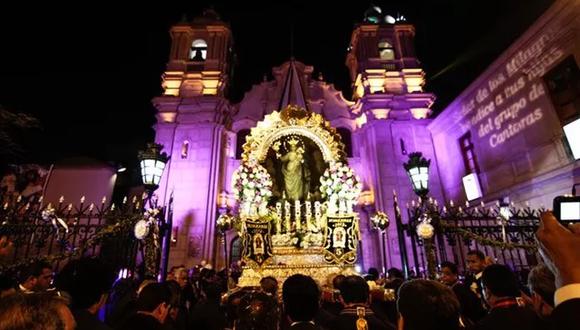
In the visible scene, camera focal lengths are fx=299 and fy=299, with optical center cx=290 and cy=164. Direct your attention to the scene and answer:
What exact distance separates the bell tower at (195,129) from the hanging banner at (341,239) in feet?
26.0

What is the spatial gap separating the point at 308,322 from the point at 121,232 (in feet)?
21.3

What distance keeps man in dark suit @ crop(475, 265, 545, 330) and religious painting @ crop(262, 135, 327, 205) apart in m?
7.71

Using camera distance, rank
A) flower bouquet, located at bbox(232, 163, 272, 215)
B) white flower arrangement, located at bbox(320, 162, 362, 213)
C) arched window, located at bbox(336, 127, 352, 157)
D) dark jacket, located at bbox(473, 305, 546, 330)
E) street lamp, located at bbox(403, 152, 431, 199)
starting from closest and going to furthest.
Answer: dark jacket, located at bbox(473, 305, 546, 330), street lamp, located at bbox(403, 152, 431, 199), flower bouquet, located at bbox(232, 163, 272, 215), white flower arrangement, located at bbox(320, 162, 362, 213), arched window, located at bbox(336, 127, 352, 157)

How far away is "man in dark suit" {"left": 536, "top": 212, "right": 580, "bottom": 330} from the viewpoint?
1.37m

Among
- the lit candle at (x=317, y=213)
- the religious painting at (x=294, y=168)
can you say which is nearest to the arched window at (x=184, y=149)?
the religious painting at (x=294, y=168)

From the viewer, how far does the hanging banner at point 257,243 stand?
351 inches


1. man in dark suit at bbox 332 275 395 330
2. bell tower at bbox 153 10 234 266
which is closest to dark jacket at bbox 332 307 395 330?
man in dark suit at bbox 332 275 395 330

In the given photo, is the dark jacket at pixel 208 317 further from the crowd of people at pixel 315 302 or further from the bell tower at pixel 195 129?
the bell tower at pixel 195 129

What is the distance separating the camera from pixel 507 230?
28.2 feet

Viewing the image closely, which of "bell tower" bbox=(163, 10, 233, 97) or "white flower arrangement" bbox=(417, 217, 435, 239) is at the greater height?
"bell tower" bbox=(163, 10, 233, 97)

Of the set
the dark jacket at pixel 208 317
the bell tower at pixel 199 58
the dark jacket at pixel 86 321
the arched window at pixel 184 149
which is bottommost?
the dark jacket at pixel 208 317

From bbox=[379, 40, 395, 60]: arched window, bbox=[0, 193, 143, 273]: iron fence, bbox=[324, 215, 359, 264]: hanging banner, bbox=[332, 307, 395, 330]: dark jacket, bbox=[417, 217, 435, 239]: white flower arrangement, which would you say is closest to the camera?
bbox=[332, 307, 395, 330]: dark jacket

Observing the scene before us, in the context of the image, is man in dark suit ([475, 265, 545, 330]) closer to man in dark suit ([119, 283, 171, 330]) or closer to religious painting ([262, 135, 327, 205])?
man in dark suit ([119, 283, 171, 330])

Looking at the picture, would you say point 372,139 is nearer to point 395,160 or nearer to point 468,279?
point 395,160
